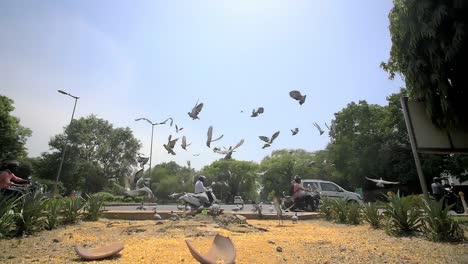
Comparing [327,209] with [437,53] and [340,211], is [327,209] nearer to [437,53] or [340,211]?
[340,211]

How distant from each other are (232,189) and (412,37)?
45987 mm

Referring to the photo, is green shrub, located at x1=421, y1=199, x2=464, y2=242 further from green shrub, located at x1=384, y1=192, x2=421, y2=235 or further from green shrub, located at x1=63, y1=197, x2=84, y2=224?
green shrub, located at x1=63, y1=197, x2=84, y2=224

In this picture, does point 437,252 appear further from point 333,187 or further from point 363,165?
point 363,165

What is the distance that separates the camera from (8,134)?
33781 millimetres

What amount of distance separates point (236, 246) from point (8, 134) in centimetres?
3742

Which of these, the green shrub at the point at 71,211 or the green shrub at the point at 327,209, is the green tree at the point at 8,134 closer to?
the green shrub at the point at 71,211

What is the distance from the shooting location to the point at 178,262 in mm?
4199

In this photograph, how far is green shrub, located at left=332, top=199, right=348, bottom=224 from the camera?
32.4 ft

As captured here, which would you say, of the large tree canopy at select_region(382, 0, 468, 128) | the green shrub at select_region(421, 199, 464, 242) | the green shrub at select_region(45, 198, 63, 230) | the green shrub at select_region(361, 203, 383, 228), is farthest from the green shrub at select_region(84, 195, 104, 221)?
the large tree canopy at select_region(382, 0, 468, 128)

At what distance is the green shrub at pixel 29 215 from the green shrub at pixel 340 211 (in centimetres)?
820

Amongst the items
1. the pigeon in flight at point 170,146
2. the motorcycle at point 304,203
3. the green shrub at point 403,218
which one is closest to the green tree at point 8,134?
the pigeon in flight at point 170,146

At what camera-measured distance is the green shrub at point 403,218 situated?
6.91 m

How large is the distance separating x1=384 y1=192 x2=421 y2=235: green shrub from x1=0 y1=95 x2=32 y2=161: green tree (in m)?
36.8

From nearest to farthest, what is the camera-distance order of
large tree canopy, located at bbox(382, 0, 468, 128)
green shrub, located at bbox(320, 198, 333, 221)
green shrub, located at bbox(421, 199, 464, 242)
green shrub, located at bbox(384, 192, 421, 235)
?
green shrub, located at bbox(421, 199, 464, 242)
green shrub, located at bbox(384, 192, 421, 235)
large tree canopy, located at bbox(382, 0, 468, 128)
green shrub, located at bbox(320, 198, 333, 221)
